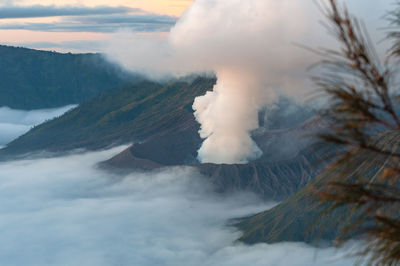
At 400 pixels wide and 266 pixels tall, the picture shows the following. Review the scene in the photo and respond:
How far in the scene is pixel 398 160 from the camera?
722cm

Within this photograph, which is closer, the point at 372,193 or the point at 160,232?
the point at 372,193

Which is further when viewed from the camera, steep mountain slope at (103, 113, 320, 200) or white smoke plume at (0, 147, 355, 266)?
steep mountain slope at (103, 113, 320, 200)

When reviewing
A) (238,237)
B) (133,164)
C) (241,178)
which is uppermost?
(133,164)

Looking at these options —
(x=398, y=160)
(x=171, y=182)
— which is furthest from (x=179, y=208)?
(x=398, y=160)

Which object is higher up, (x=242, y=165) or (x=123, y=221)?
(x=242, y=165)

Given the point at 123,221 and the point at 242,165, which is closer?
the point at 242,165

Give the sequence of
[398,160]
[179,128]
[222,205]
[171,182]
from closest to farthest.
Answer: [398,160], [222,205], [171,182], [179,128]

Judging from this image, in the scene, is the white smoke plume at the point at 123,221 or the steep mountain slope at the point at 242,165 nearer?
the white smoke plume at the point at 123,221

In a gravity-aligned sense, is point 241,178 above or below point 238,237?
above

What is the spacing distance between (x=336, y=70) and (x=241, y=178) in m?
139

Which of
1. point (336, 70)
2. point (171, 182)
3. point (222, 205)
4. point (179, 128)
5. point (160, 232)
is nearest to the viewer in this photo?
point (336, 70)

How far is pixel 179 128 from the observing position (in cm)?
16988

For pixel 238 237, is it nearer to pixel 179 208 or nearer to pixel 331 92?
pixel 179 208

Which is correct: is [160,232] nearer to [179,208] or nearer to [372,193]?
[179,208]
